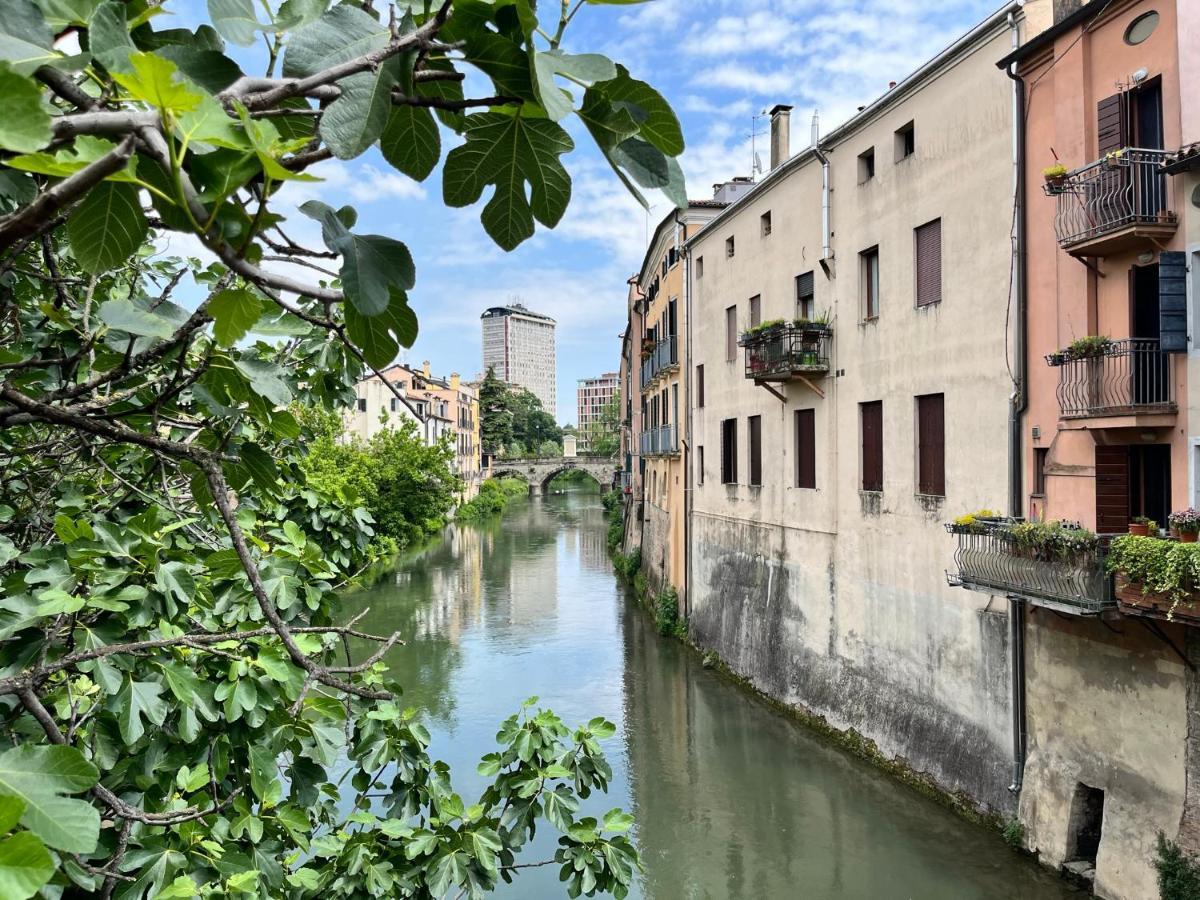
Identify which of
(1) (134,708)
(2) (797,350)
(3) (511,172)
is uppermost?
(2) (797,350)

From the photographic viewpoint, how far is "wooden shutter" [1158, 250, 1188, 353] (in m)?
8.13

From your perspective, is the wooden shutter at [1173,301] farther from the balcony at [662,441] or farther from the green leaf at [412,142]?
the balcony at [662,441]

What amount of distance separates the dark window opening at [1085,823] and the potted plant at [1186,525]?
11.1 ft

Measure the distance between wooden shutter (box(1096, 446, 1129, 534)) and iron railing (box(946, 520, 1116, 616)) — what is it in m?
0.78

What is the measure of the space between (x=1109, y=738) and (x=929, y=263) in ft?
22.3

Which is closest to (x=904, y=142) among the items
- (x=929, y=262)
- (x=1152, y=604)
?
(x=929, y=262)

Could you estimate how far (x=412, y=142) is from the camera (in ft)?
4.41

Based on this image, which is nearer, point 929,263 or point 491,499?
point 929,263

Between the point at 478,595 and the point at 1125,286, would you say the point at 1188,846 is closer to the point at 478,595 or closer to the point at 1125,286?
the point at 1125,286

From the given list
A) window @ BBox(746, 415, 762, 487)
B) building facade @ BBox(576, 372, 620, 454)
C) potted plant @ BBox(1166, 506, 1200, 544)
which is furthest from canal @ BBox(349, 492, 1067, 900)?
building facade @ BBox(576, 372, 620, 454)

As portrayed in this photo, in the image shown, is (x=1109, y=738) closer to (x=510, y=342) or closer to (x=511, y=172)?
(x=511, y=172)

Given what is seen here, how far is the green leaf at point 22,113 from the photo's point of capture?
0.85 metres

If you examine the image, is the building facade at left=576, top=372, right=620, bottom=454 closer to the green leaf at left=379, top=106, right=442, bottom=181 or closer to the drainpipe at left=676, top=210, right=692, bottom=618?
the drainpipe at left=676, top=210, right=692, bottom=618

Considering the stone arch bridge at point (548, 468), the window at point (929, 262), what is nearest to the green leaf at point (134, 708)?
the window at point (929, 262)
